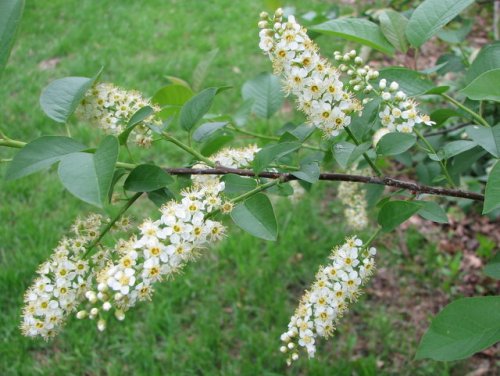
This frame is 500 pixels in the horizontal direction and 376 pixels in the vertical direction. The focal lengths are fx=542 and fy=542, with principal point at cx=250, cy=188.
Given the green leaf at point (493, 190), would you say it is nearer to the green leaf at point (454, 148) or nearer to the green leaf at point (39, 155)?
the green leaf at point (454, 148)

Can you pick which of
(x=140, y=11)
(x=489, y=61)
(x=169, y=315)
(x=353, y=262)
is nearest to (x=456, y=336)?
(x=353, y=262)

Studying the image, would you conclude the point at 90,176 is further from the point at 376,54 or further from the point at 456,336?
the point at 376,54

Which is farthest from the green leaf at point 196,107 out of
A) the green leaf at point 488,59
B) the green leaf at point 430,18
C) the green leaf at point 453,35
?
the green leaf at point 453,35

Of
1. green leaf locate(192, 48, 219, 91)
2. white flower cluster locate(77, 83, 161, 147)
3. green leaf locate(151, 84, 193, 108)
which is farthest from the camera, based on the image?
green leaf locate(192, 48, 219, 91)

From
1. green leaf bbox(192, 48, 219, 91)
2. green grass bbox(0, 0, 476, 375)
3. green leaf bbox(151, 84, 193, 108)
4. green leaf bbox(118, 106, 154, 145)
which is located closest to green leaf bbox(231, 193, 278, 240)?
green leaf bbox(118, 106, 154, 145)

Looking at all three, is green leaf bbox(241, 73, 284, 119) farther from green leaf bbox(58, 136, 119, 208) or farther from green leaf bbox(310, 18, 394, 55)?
green leaf bbox(58, 136, 119, 208)
